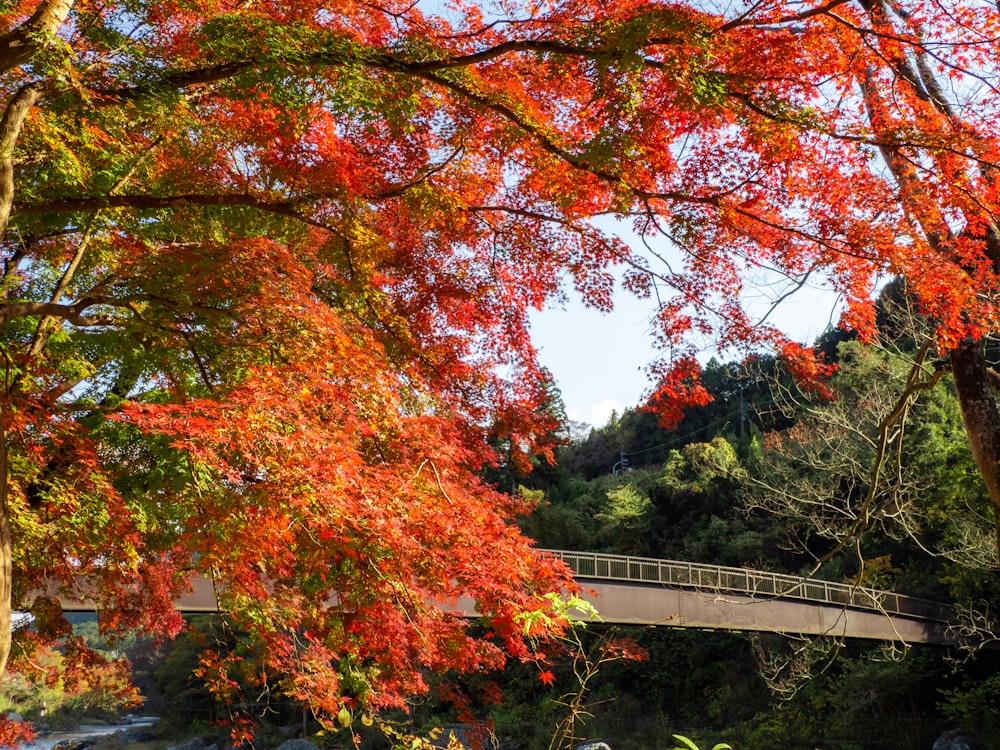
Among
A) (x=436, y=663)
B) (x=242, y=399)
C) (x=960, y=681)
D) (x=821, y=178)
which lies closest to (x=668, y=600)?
(x=960, y=681)

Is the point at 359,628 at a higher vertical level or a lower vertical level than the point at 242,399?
lower

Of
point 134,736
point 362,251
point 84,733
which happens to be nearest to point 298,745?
point 134,736

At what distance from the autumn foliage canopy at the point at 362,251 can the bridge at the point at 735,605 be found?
21.3 ft

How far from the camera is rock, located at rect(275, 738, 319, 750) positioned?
21.3 metres

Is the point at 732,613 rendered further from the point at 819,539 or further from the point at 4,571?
the point at 4,571

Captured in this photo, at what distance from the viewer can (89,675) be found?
26.1 feet

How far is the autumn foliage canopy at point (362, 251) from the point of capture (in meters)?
3.84

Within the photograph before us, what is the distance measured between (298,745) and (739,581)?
43.8 feet

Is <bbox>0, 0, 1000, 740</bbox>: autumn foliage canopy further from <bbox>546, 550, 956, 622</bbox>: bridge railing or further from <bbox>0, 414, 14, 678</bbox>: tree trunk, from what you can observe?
<bbox>546, 550, 956, 622</bbox>: bridge railing

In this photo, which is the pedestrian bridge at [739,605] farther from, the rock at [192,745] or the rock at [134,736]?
the rock at [134,736]

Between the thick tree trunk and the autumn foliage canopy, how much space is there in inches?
0.8

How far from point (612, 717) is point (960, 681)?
8.85 meters

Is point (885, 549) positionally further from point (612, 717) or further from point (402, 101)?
point (402, 101)

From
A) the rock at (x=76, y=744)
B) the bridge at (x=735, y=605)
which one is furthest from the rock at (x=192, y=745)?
the bridge at (x=735, y=605)
